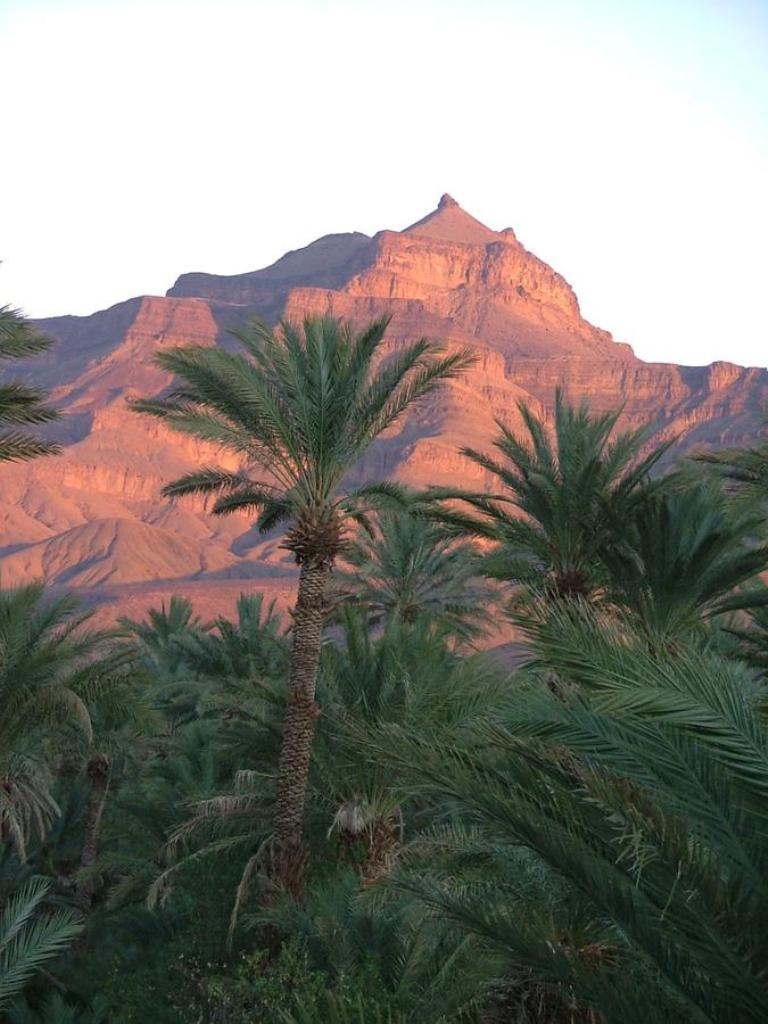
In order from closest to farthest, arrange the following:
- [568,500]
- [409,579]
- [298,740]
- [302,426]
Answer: [298,740] < [302,426] < [568,500] < [409,579]

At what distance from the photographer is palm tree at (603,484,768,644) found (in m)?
12.9

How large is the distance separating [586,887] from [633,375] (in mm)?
192529

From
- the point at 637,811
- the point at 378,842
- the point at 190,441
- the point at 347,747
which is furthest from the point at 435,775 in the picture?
the point at 190,441

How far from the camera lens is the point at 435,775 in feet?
13.2

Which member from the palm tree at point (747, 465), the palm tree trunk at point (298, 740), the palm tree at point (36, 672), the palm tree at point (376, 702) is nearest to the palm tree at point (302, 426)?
the palm tree trunk at point (298, 740)

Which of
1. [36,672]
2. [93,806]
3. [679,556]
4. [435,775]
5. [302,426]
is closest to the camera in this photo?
[435,775]

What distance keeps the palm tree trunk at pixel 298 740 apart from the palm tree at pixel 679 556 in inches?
157

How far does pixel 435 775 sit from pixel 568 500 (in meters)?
9.65

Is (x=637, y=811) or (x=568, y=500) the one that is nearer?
(x=637, y=811)

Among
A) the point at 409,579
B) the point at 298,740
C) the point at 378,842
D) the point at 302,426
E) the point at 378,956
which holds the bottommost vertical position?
the point at 378,842

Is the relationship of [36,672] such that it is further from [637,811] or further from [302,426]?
[637,811]

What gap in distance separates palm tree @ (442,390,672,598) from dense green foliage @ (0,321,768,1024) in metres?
0.05

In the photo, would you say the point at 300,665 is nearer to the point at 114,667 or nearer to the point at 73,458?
the point at 114,667

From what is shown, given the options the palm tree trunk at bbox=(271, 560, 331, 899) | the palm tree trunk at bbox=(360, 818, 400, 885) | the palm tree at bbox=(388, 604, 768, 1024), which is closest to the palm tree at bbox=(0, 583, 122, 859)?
the palm tree trunk at bbox=(271, 560, 331, 899)
